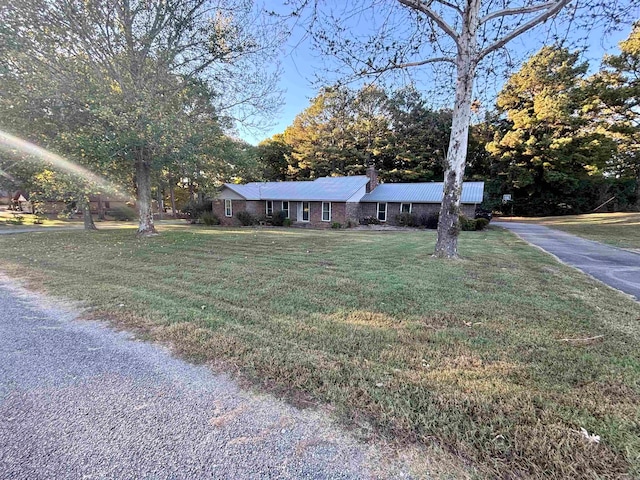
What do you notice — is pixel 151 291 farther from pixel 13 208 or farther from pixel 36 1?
pixel 13 208

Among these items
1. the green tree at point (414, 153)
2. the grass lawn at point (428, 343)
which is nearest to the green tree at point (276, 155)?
the green tree at point (414, 153)

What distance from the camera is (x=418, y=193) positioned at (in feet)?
75.8

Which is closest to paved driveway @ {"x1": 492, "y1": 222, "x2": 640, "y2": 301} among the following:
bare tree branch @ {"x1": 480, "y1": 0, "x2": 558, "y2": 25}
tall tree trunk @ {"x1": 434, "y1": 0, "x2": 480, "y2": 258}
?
tall tree trunk @ {"x1": 434, "y1": 0, "x2": 480, "y2": 258}

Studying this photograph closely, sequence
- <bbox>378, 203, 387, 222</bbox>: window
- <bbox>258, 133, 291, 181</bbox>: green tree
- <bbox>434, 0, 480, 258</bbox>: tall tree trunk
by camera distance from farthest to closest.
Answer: <bbox>258, 133, 291, 181</bbox>: green tree, <bbox>378, 203, 387, 222</bbox>: window, <bbox>434, 0, 480, 258</bbox>: tall tree trunk

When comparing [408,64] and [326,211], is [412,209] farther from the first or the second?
[408,64]

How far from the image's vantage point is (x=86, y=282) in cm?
567

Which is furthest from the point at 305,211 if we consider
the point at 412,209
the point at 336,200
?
the point at 412,209

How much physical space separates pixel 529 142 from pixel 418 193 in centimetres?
1714

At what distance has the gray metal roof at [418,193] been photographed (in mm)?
21219

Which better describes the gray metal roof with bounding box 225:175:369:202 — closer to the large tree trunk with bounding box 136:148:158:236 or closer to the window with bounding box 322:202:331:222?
the window with bounding box 322:202:331:222

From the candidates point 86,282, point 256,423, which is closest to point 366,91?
point 86,282

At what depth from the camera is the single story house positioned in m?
21.8

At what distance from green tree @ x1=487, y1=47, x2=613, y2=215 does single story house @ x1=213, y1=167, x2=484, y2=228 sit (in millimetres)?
12467

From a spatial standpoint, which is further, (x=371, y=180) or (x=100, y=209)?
(x=100, y=209)
